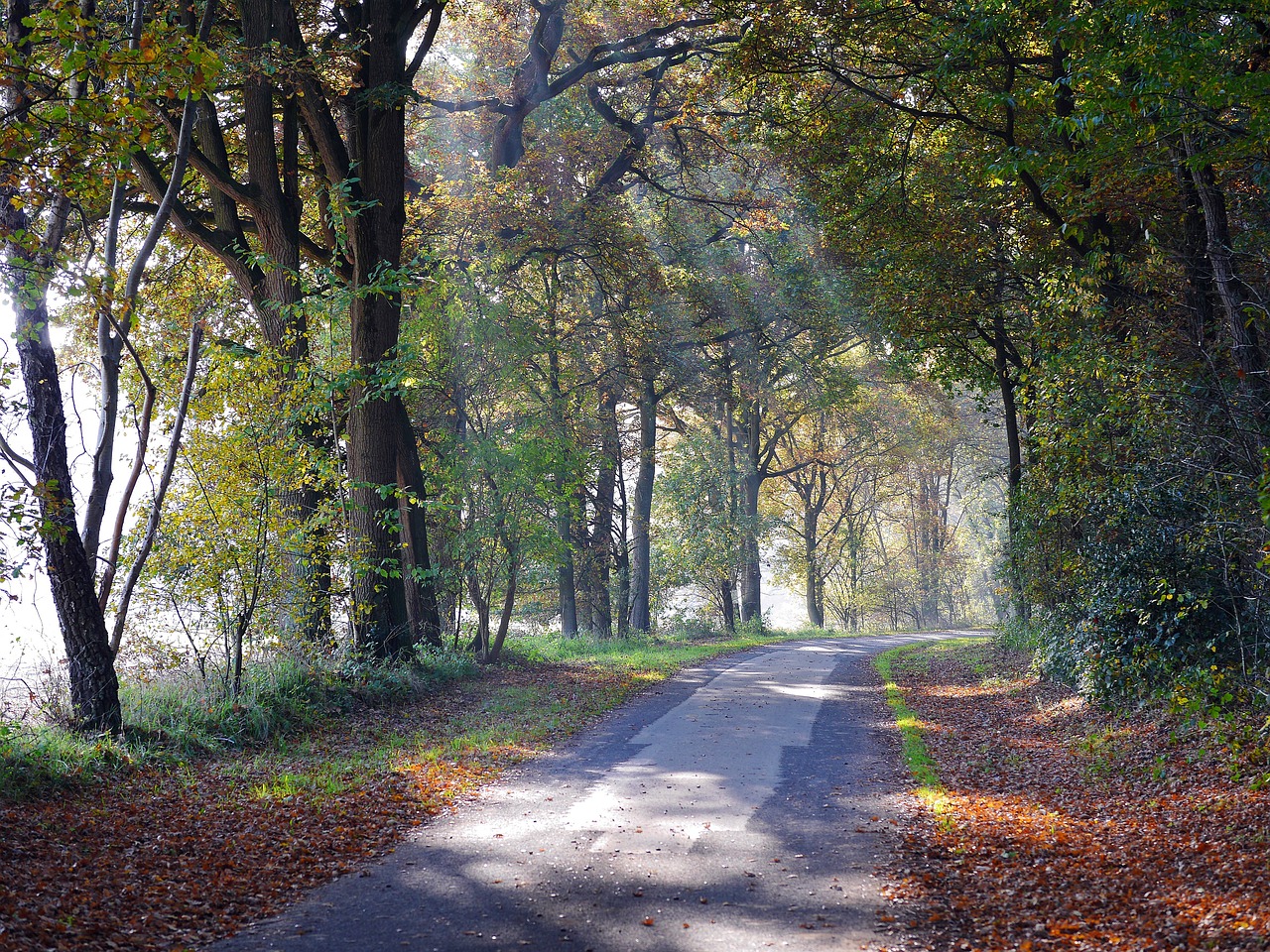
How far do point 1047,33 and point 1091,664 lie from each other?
7286mm

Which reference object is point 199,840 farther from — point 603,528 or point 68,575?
point 603,528

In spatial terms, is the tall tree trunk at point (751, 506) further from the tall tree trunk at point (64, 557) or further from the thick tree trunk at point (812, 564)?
the tall tree trunk at point (64, 557)

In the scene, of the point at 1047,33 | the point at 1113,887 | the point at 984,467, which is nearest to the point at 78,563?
the point at 1113,887

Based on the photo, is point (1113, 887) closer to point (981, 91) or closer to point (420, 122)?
point (981, 91)

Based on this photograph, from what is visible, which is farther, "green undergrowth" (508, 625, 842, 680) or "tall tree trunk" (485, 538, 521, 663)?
"green undergrowth" (508, 625, 842, 680)

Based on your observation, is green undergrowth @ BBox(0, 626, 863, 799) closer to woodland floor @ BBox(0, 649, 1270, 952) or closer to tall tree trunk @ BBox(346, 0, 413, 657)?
woodland floor @ BBox(0, 649, 1270, 952)

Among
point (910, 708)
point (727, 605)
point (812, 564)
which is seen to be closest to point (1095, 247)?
point (910, 708)

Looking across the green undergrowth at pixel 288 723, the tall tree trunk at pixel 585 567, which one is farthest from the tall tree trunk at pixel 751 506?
the green undergrowth at pixel 288 723

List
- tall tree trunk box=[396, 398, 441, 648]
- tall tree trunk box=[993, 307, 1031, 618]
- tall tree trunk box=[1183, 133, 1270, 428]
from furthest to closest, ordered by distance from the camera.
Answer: tall tree trunk box=[993, 307, 1031, 618]
tall tree trunk box=[396, 398, 441, 648]
tall tree trunk box=[1183, 133, 1270, 428]

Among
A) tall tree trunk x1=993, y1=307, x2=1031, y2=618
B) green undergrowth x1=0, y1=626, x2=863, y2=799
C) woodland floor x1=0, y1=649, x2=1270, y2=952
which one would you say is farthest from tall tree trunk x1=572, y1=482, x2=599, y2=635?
woodland floor x1=0, y1=649, x2=1270, y2=952

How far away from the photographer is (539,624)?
1241 inches

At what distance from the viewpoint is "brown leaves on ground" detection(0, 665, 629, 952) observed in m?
5.13

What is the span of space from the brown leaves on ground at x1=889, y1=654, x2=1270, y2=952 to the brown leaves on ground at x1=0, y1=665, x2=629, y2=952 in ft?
12.6

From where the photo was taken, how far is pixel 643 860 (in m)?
6.23
